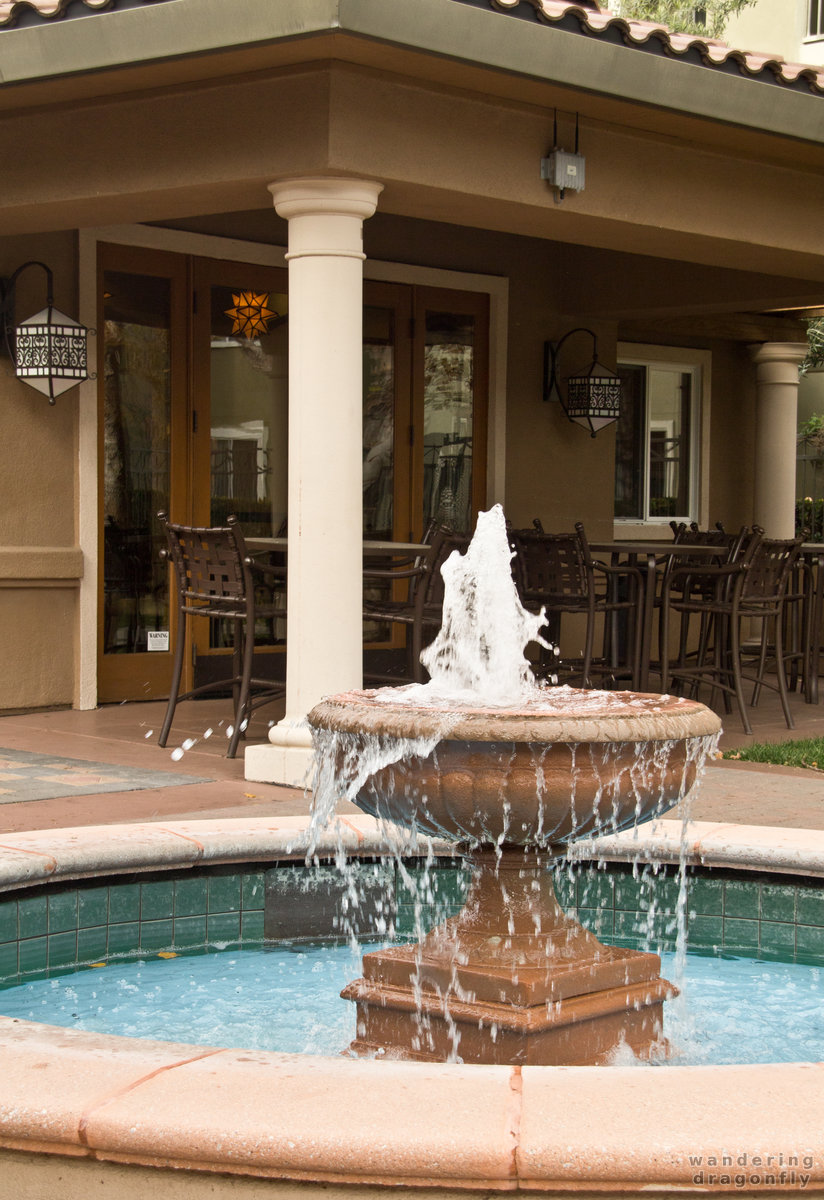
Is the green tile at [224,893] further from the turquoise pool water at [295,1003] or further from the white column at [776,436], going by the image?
the white column at [776,436]

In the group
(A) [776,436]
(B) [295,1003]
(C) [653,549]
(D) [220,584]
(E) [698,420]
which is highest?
(E) [698,420]

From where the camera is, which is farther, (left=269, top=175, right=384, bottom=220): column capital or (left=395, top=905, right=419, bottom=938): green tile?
(left=269, top=175, right=384, bottom=220): column capital

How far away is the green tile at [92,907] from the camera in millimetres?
3951

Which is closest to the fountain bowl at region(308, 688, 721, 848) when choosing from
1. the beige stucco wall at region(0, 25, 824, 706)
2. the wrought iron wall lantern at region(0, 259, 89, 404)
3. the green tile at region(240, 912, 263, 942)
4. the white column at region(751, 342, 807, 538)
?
the green tile at region(240, 912, 263, 942)

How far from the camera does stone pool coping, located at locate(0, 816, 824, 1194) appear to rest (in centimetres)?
206

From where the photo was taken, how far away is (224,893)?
4191 mm

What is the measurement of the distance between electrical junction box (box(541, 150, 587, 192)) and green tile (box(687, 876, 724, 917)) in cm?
317

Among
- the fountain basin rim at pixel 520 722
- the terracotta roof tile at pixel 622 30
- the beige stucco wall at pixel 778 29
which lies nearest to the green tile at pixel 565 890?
the fountain basin rim at pixel 520 722

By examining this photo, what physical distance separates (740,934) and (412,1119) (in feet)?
7.35

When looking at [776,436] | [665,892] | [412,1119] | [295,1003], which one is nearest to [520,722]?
[412,1119]

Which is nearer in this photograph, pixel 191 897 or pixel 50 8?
pixel 191 897

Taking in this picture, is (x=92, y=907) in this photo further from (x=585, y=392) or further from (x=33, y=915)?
(x=585, y=392)

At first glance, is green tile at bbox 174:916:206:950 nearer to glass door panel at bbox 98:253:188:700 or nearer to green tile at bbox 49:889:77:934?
green tile at bbox 49:889:77:934

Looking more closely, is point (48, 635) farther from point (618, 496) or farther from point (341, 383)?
point (618, 496)
